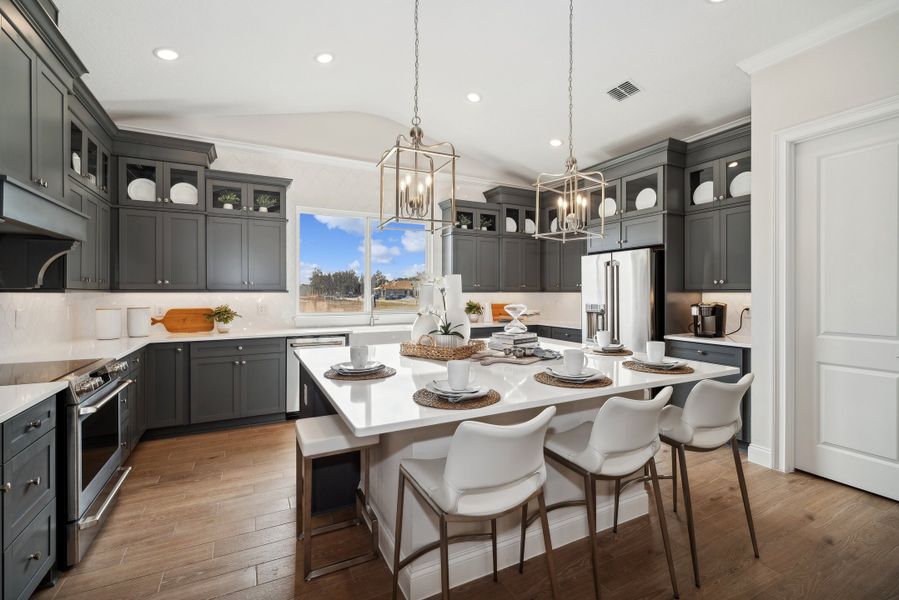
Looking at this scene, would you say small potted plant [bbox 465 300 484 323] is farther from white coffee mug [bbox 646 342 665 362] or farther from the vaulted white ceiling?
white coffee mug [bbox 646 342 665 362]

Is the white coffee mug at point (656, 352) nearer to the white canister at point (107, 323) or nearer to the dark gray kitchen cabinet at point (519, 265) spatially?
the dark gray kitchen cabinet at point (519, 265)

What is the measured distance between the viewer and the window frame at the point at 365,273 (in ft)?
16.4

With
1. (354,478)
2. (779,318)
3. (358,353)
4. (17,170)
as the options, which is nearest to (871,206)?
(779,318)

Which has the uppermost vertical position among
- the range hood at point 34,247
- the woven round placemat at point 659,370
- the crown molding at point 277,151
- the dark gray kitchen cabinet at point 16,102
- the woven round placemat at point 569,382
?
the crown molding at point 277,151

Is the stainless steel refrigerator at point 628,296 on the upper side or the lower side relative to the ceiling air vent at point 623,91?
lower

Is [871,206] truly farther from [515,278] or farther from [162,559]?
[162,559]

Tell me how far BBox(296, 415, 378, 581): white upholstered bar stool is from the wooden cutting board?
2704 millimetres

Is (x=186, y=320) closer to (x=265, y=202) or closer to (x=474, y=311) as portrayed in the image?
(x=265, y=202)

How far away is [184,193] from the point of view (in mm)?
4219

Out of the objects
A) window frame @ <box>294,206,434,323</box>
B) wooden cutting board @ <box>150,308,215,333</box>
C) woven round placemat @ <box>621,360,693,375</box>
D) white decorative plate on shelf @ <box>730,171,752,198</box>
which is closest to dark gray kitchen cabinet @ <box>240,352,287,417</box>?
wooden cutting board @ <box>150,308,215,333</box>

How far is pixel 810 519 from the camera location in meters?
2.47

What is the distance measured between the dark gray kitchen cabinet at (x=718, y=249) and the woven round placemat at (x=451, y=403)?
10.4 ft

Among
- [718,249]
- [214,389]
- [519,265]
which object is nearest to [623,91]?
[718,249]

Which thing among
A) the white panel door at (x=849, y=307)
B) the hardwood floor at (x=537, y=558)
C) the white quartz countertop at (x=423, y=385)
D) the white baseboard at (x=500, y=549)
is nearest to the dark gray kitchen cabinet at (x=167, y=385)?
the hardwood floor at (x=537, y=558)
